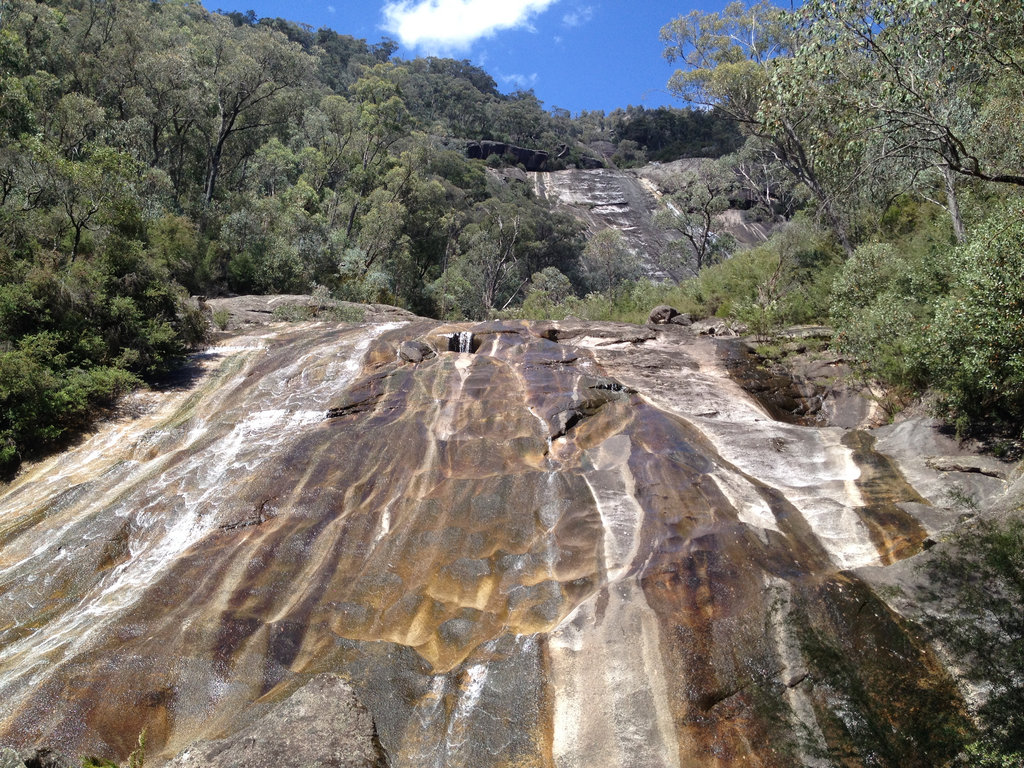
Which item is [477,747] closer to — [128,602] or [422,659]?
[422,659]

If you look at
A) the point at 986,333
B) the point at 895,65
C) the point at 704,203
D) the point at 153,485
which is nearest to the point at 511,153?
the point at 704,203

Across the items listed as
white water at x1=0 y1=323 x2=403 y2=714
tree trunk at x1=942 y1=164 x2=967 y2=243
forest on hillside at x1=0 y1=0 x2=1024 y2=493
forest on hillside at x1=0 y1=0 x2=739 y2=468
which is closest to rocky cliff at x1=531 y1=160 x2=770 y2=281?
forest on hillside at x1=0 y1=0 x2=739 y2=468

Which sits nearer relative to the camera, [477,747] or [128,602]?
[477,747]

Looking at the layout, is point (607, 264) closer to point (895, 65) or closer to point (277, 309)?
point (277, 309)

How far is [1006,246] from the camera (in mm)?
9188

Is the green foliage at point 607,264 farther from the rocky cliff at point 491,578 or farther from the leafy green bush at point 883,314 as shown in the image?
the rocky cliff at point 491,578

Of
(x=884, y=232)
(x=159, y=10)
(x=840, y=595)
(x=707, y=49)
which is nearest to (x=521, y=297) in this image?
(x=707, y=49)

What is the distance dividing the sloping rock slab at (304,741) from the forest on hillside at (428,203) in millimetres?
9406

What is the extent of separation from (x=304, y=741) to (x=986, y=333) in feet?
33.6

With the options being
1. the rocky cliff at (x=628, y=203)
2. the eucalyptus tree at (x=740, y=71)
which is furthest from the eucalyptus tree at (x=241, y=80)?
the rocky cliff at (x=628, y=203)

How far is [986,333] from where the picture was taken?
9312 millimetres

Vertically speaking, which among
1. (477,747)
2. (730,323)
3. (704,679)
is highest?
(730,323)

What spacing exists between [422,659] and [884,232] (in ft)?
72.5

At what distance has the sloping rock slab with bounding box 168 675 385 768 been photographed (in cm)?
Answer: 486
